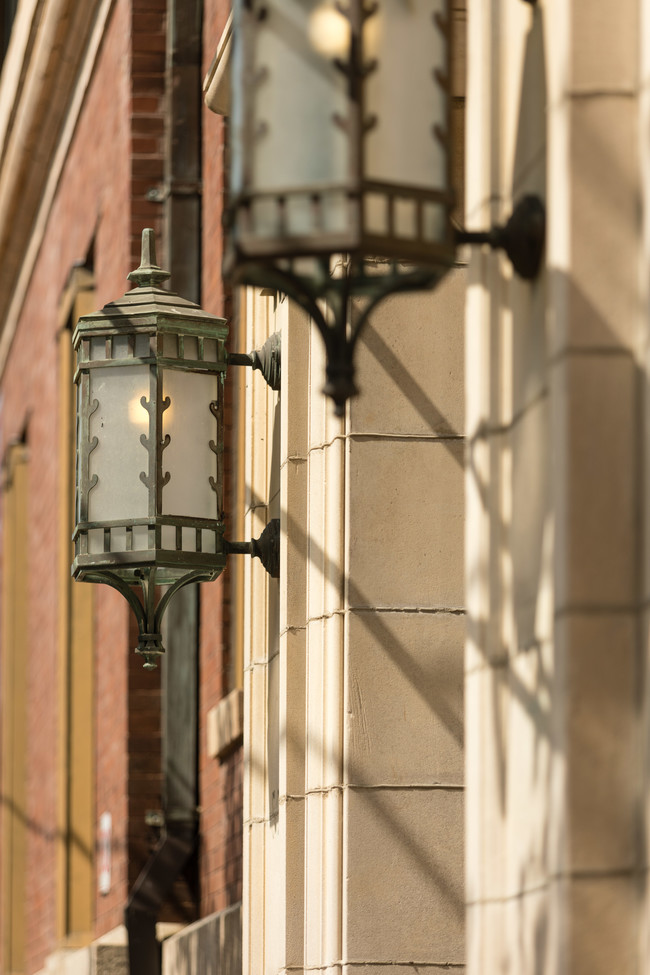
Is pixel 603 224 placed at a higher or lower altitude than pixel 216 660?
higher

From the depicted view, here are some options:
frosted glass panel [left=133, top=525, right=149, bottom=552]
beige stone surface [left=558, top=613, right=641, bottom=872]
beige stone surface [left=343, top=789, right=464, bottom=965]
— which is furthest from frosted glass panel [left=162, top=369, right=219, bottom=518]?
beige stone surface [left=558, top=613, right=641, bottom=872]

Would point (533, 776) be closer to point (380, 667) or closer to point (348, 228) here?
Answer: point (348, 228)

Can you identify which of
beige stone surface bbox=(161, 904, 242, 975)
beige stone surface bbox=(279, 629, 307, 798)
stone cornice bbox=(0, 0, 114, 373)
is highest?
stone cornice bbox=(0, 0, 114, 373)

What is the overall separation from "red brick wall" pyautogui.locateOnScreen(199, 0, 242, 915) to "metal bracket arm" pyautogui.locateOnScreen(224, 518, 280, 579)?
2.13m

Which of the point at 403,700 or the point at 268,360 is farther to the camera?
the point at 268,360

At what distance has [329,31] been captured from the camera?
384cm

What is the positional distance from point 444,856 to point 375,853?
7.8 inches

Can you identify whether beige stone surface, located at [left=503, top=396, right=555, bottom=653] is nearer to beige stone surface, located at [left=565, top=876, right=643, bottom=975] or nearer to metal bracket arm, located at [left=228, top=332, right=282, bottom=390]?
beige stone surface, located at [left=565, top=876, right=643, bottom=975]

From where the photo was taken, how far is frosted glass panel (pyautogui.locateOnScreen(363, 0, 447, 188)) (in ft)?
12.6

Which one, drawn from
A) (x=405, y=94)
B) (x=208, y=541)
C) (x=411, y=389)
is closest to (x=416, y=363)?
(x=411, y=389)

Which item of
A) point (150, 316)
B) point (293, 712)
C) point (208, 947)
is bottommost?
point (208, 947)

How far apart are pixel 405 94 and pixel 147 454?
118 inches

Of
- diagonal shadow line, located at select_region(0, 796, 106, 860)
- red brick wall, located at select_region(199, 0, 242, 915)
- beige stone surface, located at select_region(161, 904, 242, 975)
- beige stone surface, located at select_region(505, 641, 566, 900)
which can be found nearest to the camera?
beige stone surface, located at select_region(505, 641, 566, 900)

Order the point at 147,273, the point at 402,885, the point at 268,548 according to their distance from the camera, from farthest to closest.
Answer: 1. the point at 147,273
2. the point at 268,548
3. the point at 402,885
